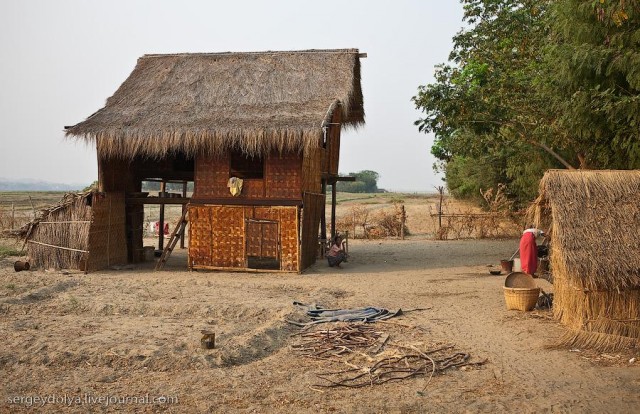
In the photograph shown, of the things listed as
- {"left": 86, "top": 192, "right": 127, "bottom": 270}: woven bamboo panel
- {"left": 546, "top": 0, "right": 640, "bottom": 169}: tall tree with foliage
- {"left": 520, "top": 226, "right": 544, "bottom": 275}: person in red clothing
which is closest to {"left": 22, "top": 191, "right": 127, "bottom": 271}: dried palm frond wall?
{"left": 86, "top": 192, "right": 127, "bottom": 270}: woven bamboo panel

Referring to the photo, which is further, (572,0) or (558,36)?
(558,36)

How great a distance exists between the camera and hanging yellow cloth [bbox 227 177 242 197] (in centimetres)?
1420

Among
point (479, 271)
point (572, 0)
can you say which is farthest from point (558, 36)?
point (479, 271)

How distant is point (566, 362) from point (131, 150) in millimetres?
10033

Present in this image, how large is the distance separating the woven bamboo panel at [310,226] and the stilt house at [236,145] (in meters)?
0.03

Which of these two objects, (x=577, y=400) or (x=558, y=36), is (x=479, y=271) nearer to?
(x=558, y=36)

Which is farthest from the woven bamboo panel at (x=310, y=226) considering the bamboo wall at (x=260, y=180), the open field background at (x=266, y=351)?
the open field background at (x=266, y=351)

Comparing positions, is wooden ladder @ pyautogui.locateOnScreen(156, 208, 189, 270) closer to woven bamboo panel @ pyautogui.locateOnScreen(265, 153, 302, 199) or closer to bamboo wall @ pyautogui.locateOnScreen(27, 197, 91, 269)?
bamboo wall @ pyautogui.locateOnScreen(27, 197, 91, 269)

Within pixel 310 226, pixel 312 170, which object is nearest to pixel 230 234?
pixel 310 226

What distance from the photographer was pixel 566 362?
696cm

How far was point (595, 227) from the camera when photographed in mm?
8117

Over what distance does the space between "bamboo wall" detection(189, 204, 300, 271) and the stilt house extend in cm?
2

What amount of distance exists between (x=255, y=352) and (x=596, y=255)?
415cm

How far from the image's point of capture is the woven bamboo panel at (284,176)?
555 inches
